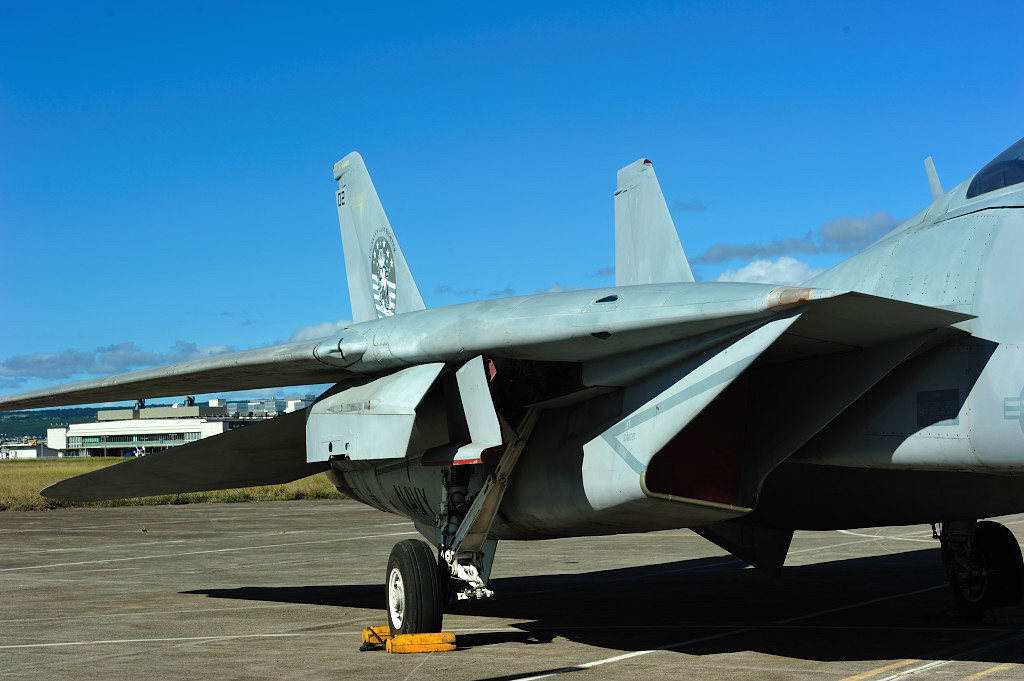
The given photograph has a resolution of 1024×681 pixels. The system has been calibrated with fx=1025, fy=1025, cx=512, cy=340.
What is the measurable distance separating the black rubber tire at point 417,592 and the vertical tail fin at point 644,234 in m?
4.65

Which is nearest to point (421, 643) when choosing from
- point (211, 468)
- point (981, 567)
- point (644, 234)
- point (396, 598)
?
point (396, 598)

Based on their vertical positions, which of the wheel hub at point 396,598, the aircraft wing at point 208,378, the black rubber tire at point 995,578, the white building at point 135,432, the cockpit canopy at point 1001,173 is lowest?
the black rubber tire at point 995,578

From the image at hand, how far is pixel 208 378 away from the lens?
9.57 metres

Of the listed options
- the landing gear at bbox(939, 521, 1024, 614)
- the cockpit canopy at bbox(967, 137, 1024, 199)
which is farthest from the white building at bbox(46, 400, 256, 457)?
the cockpit canopy at bbox(967, 137, 1024, 199)

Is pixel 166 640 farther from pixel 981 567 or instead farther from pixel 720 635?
pixel 981 567

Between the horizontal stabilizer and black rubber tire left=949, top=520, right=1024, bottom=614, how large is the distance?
6.10 metres

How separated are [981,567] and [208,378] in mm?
7170

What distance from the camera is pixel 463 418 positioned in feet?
27.2

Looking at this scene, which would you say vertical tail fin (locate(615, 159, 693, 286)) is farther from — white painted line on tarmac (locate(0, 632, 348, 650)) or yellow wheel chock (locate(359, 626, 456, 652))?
white painted line on tarmac (locate(0, 632, 348, 650))

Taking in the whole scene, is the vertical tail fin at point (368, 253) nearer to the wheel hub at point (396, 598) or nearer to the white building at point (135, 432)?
the wheel hub at point (396, 598)

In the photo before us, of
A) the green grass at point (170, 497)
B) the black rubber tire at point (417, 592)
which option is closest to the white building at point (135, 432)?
the green grass at point (170, 497)

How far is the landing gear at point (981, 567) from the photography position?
8859mm

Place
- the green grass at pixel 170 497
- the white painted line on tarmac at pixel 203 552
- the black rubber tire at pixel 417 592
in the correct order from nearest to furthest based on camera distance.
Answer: the black rubber tire at pixel 417 592
the white painted line on tarmac at pixel 203 552
the green grass at pixel 170 497

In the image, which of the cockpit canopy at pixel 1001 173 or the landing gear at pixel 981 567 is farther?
the landing gear at pixel 981 567
